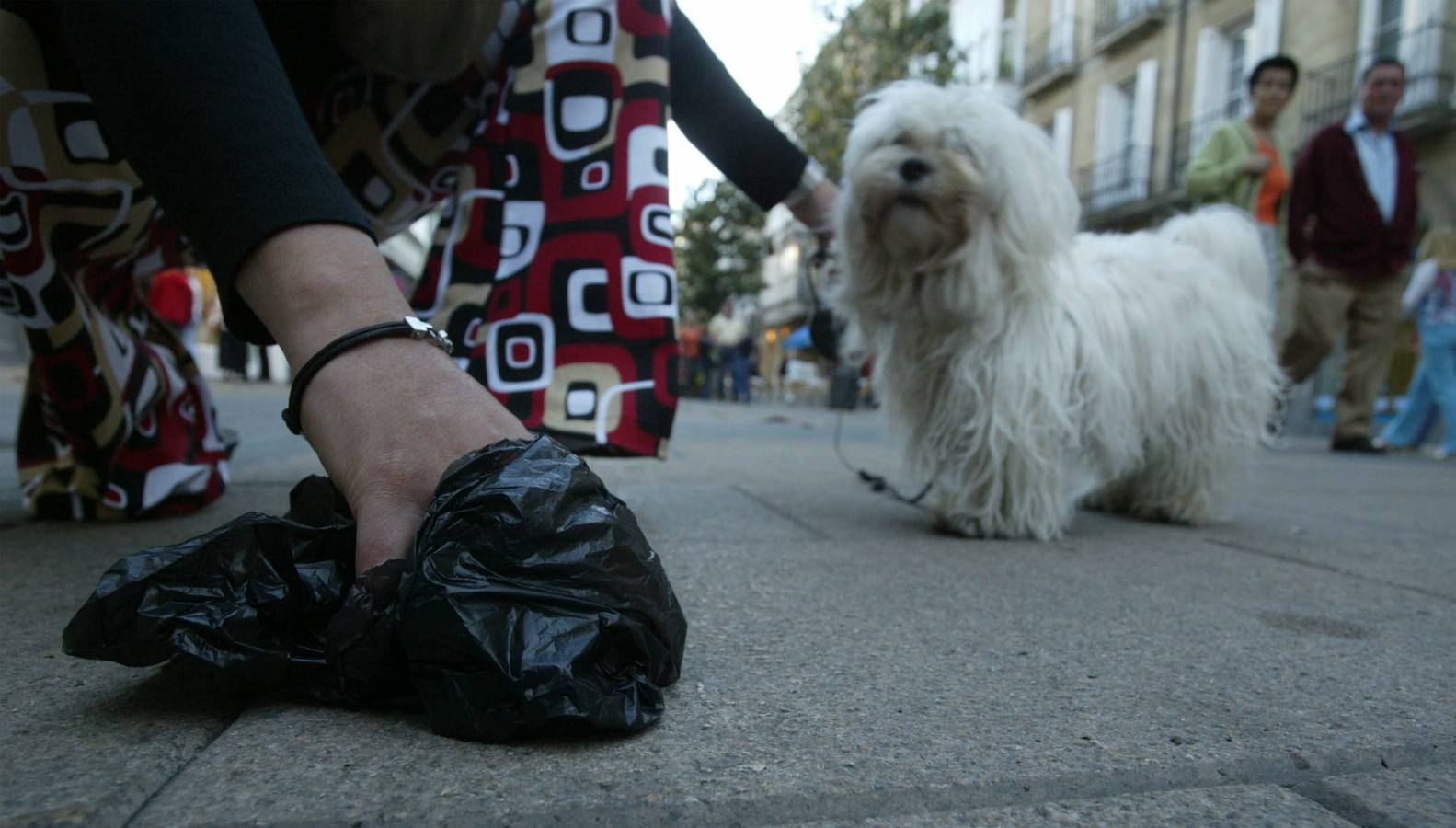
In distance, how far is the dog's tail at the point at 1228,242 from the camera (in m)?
3.13

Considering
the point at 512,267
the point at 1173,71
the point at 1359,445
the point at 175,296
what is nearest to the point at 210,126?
the point at 512,267

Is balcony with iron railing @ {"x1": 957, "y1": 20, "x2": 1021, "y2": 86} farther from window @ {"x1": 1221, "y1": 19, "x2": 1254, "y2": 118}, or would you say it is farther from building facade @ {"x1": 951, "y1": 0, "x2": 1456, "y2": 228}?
window @ {"x1": 1221, "y1": 19, "x2": 1254, "y2": 118}

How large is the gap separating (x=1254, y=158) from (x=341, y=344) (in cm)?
561

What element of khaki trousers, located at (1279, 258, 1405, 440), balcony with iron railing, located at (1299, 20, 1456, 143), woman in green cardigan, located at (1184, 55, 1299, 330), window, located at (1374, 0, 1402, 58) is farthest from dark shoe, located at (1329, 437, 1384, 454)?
window, located at (1374, 0, 1402, 58)

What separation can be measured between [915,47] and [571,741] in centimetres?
1147

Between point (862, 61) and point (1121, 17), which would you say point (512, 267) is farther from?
point (1121, 17)

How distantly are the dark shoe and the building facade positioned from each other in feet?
14.9

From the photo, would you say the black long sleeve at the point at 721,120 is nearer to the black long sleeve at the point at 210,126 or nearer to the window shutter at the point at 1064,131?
the black long sleeve at the point at 210,126

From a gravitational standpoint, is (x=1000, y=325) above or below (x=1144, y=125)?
below

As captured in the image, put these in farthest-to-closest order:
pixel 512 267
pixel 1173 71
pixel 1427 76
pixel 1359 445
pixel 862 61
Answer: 1. pixel 1173 71
2. pixel 1427 76
3. pixel 862 61
4. pixel 1359 445
5. pixel 512 267

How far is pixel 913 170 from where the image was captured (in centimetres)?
241

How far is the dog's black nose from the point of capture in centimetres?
240

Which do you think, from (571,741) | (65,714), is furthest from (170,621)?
(571,741)

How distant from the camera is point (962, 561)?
78.2 inches
